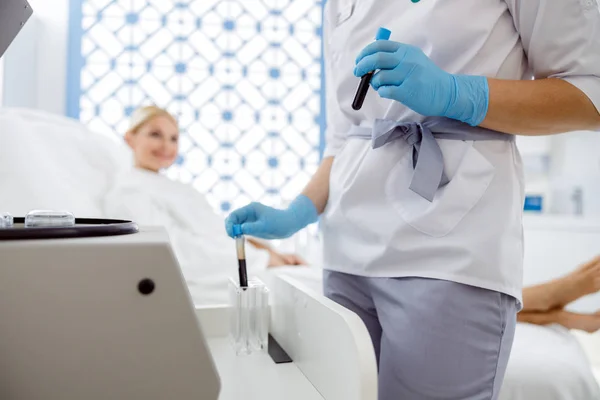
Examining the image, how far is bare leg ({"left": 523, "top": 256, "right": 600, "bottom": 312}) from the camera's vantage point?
1350 mm

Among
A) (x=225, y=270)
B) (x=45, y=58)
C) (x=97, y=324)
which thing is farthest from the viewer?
(x=45, y=58)

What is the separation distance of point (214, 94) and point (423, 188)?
1.94 metres

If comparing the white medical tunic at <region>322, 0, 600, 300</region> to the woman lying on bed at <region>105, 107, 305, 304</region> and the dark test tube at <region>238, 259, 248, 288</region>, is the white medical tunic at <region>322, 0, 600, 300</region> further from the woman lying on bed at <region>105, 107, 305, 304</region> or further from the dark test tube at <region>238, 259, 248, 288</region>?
the woman lying on bed at <region>105, 107, 305, 304</region>

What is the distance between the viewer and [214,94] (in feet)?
7.86

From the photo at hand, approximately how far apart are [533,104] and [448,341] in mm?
318

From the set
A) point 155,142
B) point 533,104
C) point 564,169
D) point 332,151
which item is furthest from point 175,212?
point 564,169

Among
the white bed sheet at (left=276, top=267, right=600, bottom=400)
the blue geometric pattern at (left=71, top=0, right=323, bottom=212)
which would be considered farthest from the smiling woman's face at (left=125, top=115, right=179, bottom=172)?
the white bed sheet at (left=276, top=267, right=600, bottom=400)

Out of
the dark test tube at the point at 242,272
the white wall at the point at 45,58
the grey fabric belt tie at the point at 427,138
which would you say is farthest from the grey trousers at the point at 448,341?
the white wall at the point at 45,58

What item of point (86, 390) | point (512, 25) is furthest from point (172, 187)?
point (86, 390)

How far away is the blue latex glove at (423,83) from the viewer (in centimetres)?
60

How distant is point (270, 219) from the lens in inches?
31.1

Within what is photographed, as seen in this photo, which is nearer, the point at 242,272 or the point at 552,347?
the point at 242,272

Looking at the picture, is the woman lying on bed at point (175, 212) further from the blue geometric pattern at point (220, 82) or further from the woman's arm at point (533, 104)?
the woman's arm at point (533, 104)

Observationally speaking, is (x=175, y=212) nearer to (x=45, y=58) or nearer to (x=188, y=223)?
(x=188, y=223)
